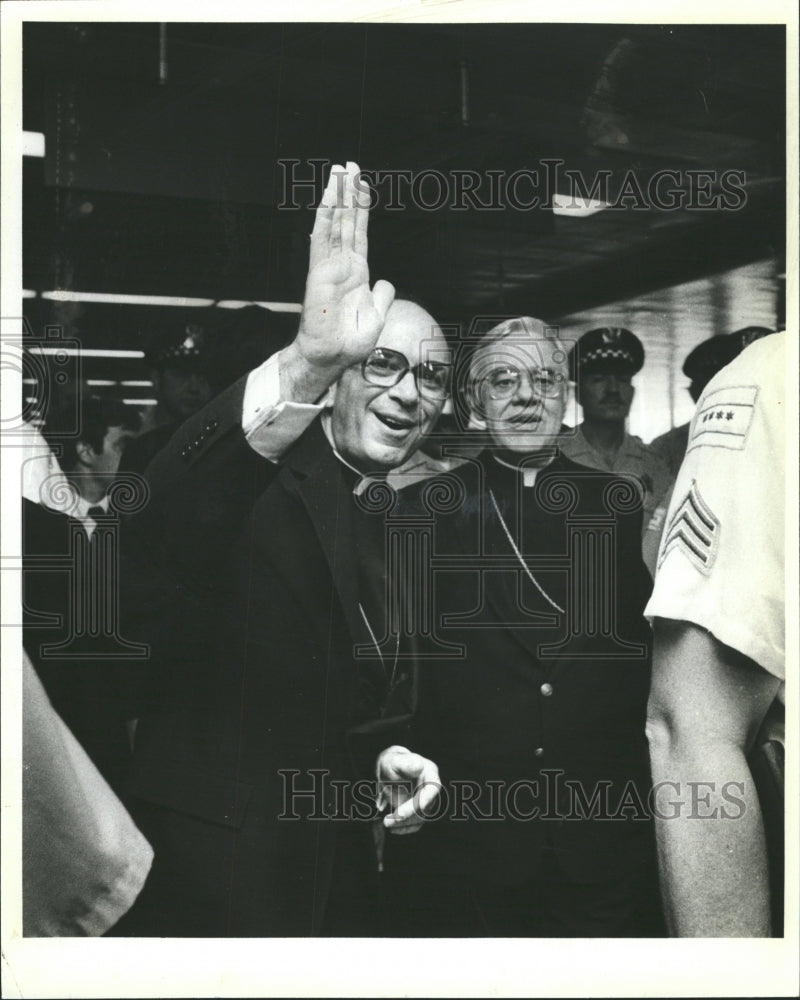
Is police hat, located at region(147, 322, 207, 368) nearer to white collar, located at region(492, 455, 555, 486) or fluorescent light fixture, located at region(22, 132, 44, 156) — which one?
fluorescent light fixture, located at region(22, 132, 44, 156)

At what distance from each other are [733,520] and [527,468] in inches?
21.9

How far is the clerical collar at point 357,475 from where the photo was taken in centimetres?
341

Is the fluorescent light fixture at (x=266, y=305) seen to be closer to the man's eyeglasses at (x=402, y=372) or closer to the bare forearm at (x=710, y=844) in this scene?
the man's eyeglasses at (x=402, y=372)

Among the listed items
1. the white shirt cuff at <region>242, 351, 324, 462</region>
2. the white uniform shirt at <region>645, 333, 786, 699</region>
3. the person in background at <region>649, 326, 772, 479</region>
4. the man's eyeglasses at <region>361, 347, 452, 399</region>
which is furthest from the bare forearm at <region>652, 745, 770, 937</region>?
the white shirt cuff at <region>242, 351, 324, 462</region>

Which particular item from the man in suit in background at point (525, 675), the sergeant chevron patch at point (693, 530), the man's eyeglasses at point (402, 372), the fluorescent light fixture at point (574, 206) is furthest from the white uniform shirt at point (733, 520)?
the man's eyeglasses at point (402, 372)

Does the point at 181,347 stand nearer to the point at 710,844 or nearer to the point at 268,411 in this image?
the point at 268,411

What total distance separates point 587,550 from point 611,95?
1.19 meters

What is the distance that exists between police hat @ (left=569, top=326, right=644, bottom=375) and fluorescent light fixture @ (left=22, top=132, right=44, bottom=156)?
148 centimetres

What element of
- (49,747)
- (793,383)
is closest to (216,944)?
(49,747)

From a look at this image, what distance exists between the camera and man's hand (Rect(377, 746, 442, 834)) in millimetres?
3393

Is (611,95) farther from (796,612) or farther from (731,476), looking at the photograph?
(796,612)

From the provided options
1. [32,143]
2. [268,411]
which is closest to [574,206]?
[268,411]

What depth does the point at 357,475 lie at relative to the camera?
342 cm

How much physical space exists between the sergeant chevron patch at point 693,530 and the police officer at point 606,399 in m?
0.16
